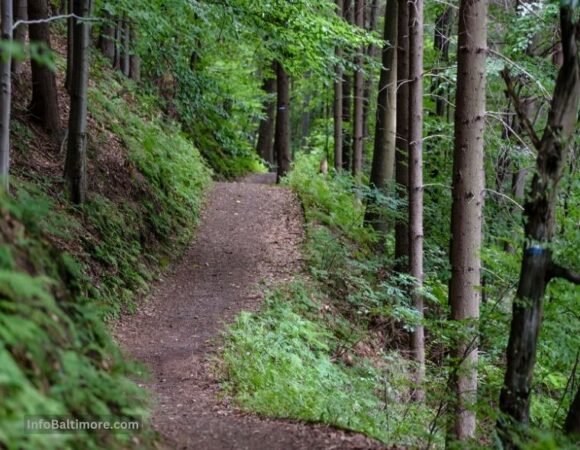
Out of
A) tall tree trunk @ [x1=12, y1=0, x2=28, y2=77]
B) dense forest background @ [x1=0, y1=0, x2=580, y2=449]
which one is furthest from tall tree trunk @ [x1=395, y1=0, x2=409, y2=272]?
tall tree trunk @ [x1=12, y1=0, x2=28, y2=77]

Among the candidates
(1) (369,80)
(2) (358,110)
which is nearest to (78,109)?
(2) (358,110)

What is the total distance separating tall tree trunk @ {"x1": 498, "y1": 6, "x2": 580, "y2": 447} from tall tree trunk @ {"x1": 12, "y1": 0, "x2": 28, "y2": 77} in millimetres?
6433

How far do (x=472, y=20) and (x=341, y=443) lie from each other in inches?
188

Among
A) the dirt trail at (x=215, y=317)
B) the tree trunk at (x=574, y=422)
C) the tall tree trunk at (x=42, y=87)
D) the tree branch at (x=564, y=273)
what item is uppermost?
the tall tree trunk at (x=42, y=87)

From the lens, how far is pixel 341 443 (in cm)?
534

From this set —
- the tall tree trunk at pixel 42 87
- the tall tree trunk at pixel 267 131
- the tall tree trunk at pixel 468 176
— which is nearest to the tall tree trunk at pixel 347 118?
the tall tree trunk at pixel 267 131

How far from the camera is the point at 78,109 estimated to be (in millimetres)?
9648

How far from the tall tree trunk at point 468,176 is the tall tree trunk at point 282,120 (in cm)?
1002

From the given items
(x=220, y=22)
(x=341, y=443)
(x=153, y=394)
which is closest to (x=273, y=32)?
(x=220, y=22)

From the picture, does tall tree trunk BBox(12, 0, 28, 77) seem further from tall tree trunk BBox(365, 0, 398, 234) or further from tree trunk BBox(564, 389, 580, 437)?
tall tree trunk BBox(365, 0, 398, 234)

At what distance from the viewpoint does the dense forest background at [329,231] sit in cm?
367

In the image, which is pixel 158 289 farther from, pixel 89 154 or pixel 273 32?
pixel 273 32

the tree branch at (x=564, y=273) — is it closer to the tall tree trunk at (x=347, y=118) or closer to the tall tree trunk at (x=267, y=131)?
the tall tree trunk at (x=347, y=118)

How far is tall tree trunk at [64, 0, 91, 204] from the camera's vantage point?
948cm
